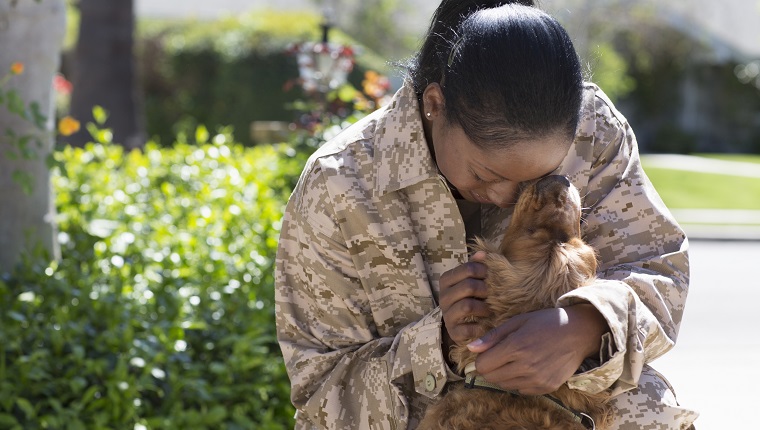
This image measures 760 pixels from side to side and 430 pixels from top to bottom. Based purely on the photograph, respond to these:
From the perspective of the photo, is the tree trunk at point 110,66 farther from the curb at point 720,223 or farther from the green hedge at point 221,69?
the curb at point 720,223

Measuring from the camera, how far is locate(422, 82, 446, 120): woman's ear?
3.07m

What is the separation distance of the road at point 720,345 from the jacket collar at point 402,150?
358 centimetres

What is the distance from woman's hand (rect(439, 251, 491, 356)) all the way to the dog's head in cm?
3

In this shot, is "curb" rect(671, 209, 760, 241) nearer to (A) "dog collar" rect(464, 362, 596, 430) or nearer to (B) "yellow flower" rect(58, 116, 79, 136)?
(B) "yellow flower" rect(58, 116, 79, 136)

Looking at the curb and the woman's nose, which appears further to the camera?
the curb

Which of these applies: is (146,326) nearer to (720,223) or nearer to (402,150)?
(402,150)

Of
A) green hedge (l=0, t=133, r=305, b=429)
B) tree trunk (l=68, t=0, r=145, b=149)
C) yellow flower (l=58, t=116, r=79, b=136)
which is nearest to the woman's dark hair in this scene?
green hedge (l=0, t=133, r=305, b=429)

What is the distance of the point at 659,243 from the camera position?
3180 mm

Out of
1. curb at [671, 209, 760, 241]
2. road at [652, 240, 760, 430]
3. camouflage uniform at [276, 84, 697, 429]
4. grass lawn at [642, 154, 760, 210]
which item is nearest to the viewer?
camouflage uniform at [276, 84, 697, 429]

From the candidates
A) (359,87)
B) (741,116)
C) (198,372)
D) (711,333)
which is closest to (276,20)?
(359,87)

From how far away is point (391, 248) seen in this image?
10.6ft

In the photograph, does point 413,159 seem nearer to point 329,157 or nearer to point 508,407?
point 329,157

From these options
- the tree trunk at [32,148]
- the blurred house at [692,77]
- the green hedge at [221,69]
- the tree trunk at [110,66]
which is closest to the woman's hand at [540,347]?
the tree trunk at [32,148]

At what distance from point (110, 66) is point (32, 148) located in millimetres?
8670
